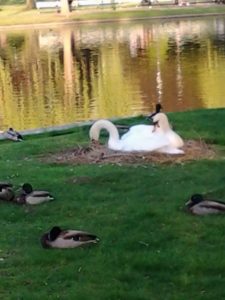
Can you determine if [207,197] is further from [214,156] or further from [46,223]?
[214,156]

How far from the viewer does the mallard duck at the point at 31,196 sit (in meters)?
8.48

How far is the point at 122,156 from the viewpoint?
10.7m

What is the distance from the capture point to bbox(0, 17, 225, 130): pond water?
2169 centimetres

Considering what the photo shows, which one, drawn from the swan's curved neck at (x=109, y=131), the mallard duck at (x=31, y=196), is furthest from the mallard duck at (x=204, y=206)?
the swan's curved neck at (x=109, y=131)

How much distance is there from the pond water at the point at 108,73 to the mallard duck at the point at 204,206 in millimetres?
11755

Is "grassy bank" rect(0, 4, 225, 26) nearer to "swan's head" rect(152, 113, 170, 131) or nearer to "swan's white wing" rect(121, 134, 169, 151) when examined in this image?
"swan's head" rect(152, 113, 170, 131)

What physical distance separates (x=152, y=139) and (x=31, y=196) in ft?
9.10

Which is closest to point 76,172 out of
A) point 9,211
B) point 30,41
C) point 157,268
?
point 9,211

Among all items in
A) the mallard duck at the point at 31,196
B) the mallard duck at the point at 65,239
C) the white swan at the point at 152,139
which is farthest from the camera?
the white swan at the point at 152,139

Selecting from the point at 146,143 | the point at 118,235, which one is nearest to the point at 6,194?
the point at 118,235

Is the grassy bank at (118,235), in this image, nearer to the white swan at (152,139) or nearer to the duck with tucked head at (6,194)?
the duck with tucked head at (6,194)

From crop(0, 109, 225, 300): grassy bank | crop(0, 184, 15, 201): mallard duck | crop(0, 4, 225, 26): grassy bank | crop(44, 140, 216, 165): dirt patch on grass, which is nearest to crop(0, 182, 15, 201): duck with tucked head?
crop(0, 184, 15, 201): mallard duck

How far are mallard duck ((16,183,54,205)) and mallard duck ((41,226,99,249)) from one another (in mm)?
1504

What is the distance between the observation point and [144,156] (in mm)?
10609
